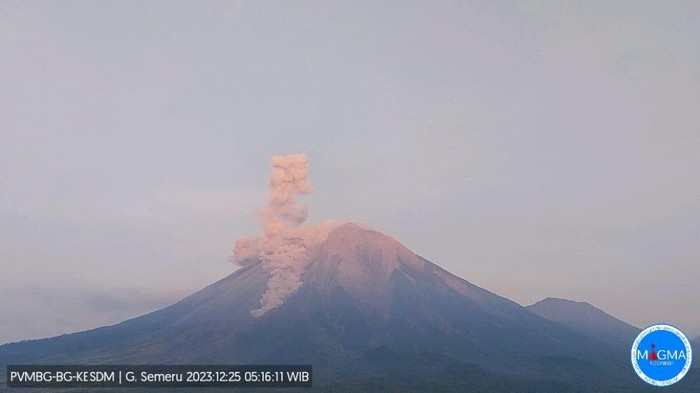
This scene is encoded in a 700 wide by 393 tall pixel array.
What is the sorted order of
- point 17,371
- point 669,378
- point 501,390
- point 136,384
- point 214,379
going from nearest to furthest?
point 669,378
point 17,371
point 214,379
point 136,384
point 501,390

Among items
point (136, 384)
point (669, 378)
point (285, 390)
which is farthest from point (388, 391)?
point (669, 378)

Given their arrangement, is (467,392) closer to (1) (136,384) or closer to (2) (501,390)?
(2) (501,390)

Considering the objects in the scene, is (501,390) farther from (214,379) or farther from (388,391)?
(214,379)

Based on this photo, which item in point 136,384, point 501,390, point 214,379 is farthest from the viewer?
point 501,390

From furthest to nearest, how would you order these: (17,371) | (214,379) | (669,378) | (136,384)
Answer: (136,384)
(214,379)
(17,371)
(669,378)

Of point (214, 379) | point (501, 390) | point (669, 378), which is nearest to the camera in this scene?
point (669, 378)

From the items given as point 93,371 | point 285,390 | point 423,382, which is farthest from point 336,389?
point 93,371

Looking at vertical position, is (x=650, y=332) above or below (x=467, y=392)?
above

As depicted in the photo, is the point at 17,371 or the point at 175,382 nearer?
the point at 17,371

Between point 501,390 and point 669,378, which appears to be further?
point 501,390
